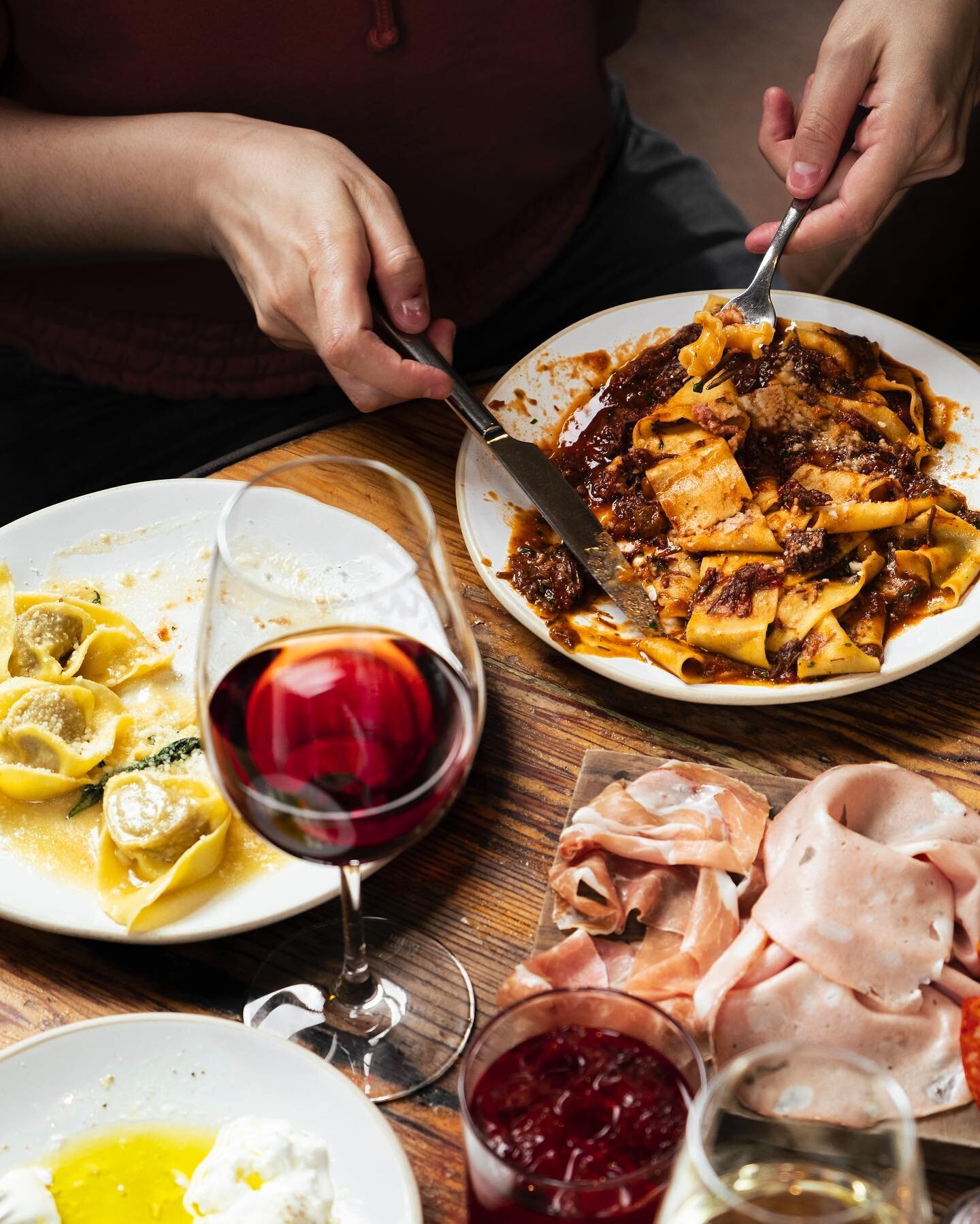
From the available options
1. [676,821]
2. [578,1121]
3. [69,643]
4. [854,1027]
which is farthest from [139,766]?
[854,1027]

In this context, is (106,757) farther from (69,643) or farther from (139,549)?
(139,549)

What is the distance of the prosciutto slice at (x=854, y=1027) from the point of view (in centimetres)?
112

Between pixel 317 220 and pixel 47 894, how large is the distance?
1.01 m

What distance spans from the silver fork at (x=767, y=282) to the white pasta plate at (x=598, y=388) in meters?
0.07

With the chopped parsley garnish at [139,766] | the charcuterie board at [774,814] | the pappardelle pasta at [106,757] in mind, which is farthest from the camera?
the chopped parsley garnish at [139,766]

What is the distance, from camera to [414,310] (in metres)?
1.81

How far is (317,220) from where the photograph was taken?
1.77 metres

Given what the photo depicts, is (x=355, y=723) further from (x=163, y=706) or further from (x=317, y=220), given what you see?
(x=317, y=220)

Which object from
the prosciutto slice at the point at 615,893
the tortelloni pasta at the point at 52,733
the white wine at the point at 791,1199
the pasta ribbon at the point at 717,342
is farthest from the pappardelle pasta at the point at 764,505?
the white wine at the point at 791,1199

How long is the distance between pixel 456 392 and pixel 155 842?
0.82 metres

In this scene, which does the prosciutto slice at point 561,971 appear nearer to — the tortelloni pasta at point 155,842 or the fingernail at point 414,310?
the tortelloni pasta at point 155,842

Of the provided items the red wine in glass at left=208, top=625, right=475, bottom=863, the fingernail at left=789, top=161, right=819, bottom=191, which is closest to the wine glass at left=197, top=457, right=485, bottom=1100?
the red wine in glass at left=208, top=625, right=475, bottom=863

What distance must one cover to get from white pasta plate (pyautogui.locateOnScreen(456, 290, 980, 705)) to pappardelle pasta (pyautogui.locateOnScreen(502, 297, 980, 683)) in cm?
3

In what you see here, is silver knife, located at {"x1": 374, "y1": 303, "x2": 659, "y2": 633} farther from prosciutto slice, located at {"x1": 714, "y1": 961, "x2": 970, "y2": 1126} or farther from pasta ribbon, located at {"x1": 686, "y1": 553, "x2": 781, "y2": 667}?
prosciutto slice, located at {"x1": 714, "y1": 961, "x2": 970, "y2": 1126}
